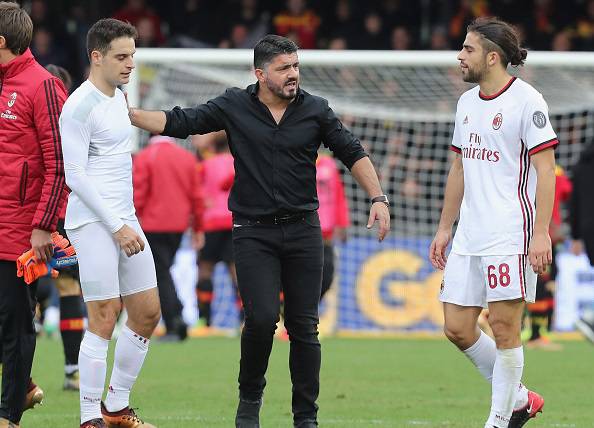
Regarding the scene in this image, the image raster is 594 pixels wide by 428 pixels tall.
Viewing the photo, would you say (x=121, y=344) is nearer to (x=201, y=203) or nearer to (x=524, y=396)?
(x=524, y=396)

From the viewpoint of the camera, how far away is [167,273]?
14.4 metres

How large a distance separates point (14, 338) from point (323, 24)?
14967 mm

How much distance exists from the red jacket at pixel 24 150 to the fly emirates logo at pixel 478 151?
7.19 feet

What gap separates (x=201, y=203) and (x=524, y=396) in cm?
787

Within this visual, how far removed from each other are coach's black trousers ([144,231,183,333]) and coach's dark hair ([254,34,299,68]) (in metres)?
7.22

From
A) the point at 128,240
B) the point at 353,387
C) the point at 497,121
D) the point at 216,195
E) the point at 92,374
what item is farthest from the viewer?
the point at 216,195

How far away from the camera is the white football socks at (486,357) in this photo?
7.31m

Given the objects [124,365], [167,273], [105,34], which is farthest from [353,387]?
[167,273]

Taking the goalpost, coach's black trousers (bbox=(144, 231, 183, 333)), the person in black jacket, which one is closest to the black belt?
the person in black jacket

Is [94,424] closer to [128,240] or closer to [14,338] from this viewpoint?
[14,338]

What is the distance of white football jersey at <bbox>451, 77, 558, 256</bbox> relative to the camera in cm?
698

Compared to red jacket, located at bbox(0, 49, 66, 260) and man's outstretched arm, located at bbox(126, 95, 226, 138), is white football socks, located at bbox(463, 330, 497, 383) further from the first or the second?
red jacket, located at bbox(0, 49, 66, 260)

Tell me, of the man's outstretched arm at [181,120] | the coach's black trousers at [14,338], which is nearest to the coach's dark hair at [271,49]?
the man's outstretched arm at [181,120]

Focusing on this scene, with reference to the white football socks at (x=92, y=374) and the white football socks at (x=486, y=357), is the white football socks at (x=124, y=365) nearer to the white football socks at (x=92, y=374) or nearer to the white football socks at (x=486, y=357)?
the white football socks at (x=92, y=374)
